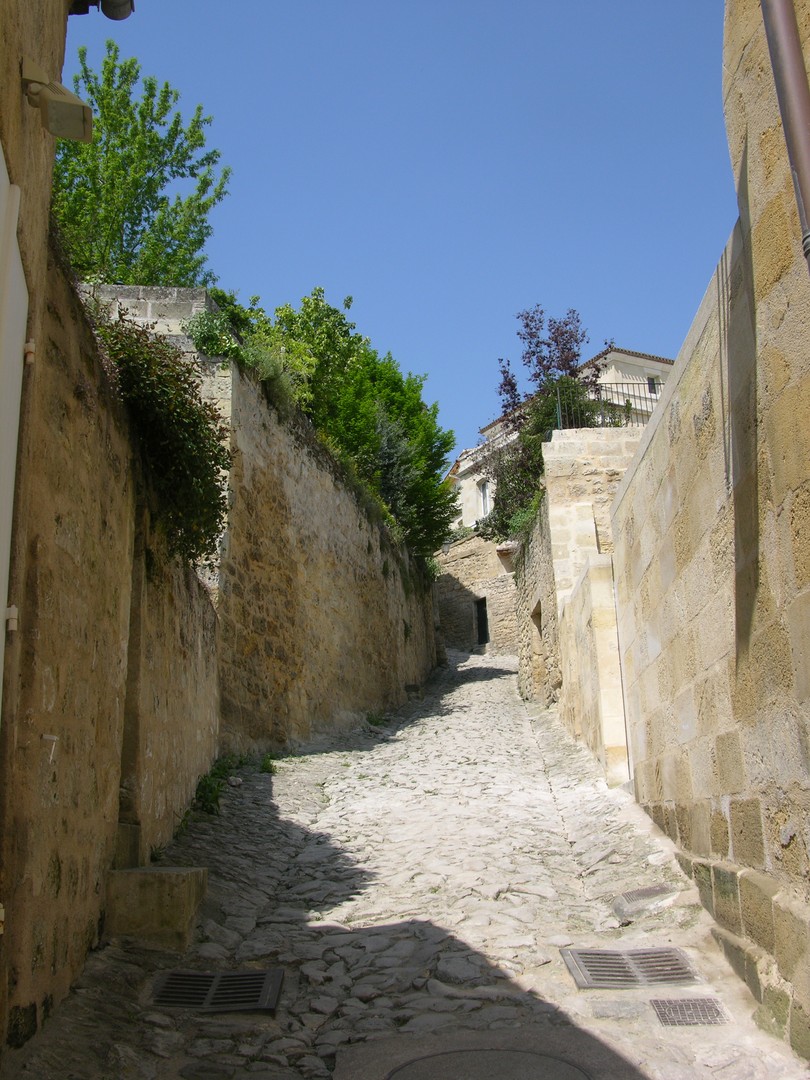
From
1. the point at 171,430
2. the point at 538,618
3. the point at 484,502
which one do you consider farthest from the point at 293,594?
the point at 484,502

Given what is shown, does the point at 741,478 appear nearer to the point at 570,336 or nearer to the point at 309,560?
the point at 309,560

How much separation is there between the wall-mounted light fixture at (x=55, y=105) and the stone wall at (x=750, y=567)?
2405 mm

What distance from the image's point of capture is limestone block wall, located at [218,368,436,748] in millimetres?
10227

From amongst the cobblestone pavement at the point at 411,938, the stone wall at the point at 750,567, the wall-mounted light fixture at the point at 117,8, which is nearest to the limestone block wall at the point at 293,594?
the cobblestone pavement at the point at 411,938

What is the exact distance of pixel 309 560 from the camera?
513 inches

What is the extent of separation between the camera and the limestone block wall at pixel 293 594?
1023 cm

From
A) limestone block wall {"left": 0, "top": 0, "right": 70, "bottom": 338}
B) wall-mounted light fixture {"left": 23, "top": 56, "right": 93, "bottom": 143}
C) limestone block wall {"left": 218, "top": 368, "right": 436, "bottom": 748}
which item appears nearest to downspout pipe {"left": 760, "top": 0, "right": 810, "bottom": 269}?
wall-mounted light fixture {"left": 23, "top": 56, "right": 93, "bottom": 143}

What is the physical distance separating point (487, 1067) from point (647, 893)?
2.08m

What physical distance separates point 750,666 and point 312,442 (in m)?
10.2

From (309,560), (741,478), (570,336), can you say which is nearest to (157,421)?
(741,478)

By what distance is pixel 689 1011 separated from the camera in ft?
11.9

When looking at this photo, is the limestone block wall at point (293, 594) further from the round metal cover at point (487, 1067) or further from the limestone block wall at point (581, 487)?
the round metal cover at point (487, 1067)

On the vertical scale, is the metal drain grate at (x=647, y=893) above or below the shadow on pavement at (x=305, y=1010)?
above

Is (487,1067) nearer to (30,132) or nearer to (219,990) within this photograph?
(219,990)
